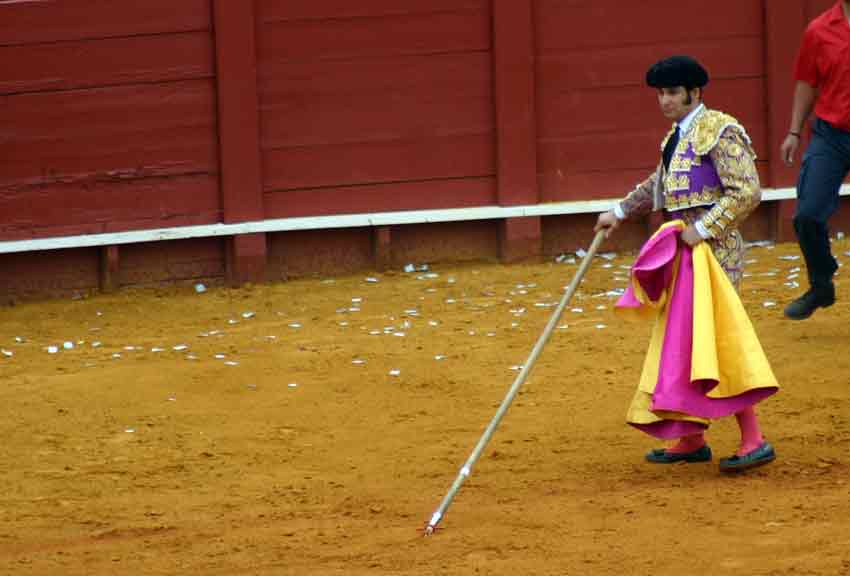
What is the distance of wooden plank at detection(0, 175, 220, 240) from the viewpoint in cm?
941

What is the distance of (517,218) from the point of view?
32.5 ft

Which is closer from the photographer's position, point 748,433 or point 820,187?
point 748,433

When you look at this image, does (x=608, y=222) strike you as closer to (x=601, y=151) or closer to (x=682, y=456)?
(x=682, y=456)

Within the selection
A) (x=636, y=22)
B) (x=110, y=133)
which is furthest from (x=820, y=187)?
(x=110, y=133)

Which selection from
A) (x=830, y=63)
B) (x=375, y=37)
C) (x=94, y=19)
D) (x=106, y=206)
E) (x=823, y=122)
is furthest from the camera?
(x=375, y=37)

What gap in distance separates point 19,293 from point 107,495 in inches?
161

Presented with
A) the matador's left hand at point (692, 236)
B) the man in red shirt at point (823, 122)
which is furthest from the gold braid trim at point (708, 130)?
the man in red shirt at point (823, 122)

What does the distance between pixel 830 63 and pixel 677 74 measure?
84.9 inches

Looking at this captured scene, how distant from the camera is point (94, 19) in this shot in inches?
371

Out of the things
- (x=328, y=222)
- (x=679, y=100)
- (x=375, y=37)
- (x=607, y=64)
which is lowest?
(x=328, y=222)

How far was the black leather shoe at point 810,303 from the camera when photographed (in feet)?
24.5

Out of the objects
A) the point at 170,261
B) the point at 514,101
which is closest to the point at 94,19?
the point at 170,261

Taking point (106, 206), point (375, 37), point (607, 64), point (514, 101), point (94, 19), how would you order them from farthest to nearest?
point (607, 64)
point (514, 101)
point (375, 37)
point (106, 206)
point (94, 19)

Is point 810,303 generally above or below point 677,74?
below
